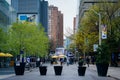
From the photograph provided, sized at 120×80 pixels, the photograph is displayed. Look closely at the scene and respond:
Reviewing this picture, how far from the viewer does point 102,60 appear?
3753 cm

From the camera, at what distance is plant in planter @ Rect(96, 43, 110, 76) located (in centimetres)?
3700

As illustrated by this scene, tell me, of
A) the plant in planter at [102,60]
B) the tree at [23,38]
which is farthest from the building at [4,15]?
the plant in planter at [102,60]

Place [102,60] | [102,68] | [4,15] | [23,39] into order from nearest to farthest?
[102,68]
[102,60]
[23,39]
[4,15]

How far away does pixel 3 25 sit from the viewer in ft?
310

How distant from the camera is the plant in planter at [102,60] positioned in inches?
1457

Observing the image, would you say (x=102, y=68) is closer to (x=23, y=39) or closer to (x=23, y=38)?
(x=23, y=39)

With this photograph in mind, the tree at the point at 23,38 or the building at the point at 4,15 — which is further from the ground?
the building at the point at 4,15

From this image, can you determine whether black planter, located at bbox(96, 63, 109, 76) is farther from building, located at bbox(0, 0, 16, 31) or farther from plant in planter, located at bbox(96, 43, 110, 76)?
building, located at bbox(0, 0, 16, 31)

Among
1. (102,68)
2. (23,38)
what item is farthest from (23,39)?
(102,68)

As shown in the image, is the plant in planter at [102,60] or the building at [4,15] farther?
the building at [4,15]

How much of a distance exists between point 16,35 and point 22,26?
345cm

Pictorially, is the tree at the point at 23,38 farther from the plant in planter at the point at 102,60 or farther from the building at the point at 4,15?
the plant in planter at the point at 102,60

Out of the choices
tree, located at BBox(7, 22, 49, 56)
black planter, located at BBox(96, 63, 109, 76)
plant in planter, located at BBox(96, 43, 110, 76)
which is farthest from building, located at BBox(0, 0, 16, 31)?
black planter, located at BBox(96, 63, 109, 76)

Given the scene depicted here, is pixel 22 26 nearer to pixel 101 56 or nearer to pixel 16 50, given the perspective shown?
pixel 16 50
